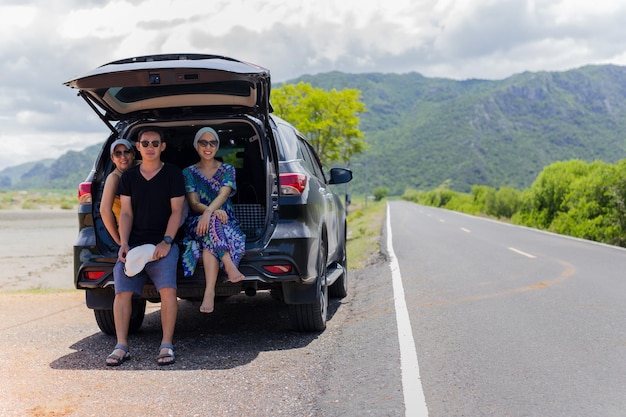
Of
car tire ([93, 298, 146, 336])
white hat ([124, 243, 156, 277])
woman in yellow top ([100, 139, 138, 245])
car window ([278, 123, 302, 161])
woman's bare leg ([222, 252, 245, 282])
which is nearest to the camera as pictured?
white hat ([124, 243, 156, 277])

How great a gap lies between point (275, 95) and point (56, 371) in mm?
29246

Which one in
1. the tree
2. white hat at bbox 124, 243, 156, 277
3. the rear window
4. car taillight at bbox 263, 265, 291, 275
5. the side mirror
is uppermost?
the tree

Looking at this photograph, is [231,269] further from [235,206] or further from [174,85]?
[174,85]

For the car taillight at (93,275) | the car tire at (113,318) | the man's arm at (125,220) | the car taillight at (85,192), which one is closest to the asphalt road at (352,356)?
the car tire at (113,318)

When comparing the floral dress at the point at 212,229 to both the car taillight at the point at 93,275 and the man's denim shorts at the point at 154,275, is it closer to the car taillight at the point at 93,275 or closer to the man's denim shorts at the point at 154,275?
the man's denim shorts at the point at 154,275

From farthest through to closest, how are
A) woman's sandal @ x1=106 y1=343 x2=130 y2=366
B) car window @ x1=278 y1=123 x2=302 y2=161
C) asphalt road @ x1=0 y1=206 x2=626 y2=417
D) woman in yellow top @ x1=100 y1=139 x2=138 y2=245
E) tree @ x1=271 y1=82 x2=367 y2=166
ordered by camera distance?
tree @ x1=271 y1=82 x2=367 y2=166, car window @ x1=278 y1=123 x2=302 y2=161, woman in yellow top @ x1=100 y1=139 x2=138 y2=245, woman's sandal @ x1=106 y1=343 x2=130 y2=366, asphalt road @ x1=0 y1=206 x2=626 y2=417

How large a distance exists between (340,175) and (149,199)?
314 cm

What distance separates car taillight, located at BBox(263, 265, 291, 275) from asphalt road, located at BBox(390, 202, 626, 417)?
1.27m

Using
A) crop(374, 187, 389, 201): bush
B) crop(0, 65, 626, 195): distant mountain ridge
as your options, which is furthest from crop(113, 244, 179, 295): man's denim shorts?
crop(374, 187, 389, 201): bush

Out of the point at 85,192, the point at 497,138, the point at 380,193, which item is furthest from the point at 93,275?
the point at 497,138

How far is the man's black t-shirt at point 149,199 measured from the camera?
5137mm

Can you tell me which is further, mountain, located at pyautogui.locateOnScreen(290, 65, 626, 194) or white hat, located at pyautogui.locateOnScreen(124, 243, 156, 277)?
mountain, located at pyautogui.locateOnScreen(290, 65, 626, 194)

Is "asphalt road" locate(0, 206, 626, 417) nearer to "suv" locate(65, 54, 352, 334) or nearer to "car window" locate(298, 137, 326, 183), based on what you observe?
"suv" locate(65, 54, 352, 334)

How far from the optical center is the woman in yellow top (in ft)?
17.0
